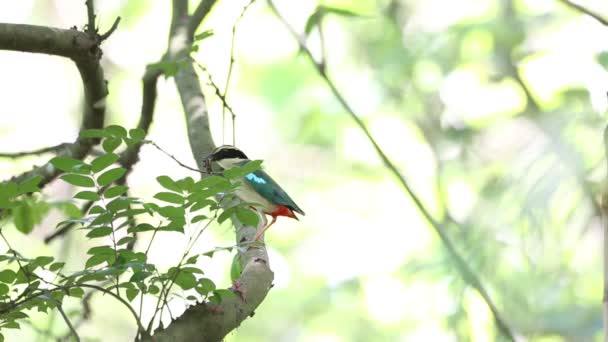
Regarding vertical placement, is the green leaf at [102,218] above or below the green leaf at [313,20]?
above

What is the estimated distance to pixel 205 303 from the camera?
1489mm

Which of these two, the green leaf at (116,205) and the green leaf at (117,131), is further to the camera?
the green leaf at (117,131)

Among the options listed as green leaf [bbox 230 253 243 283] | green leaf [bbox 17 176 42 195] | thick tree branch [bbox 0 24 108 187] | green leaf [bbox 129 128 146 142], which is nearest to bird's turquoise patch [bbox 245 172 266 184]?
green leaf [bbox 230 253 243 283]

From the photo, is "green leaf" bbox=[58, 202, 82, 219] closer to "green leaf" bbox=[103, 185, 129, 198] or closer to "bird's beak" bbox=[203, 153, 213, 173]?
"green leaf" bbox=[103, 185, 129, 198]

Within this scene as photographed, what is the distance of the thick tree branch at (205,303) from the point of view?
1.44 m

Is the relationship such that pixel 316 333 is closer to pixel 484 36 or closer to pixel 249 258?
pixel 484 36

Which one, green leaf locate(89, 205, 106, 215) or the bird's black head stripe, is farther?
the bird's black head stripe

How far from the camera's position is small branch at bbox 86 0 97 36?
197cm

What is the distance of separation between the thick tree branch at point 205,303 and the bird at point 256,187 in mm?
108

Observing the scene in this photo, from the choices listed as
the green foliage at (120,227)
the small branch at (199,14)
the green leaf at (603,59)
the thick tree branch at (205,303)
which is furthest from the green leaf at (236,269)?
the green leaf at (603,59)

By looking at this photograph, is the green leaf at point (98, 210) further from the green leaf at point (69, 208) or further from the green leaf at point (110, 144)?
the green leaf at point (69, 208)

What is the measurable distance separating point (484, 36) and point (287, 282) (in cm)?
214

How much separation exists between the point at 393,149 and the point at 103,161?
391 cm

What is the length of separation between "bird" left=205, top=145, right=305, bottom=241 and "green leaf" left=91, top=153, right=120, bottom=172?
0.85 m
